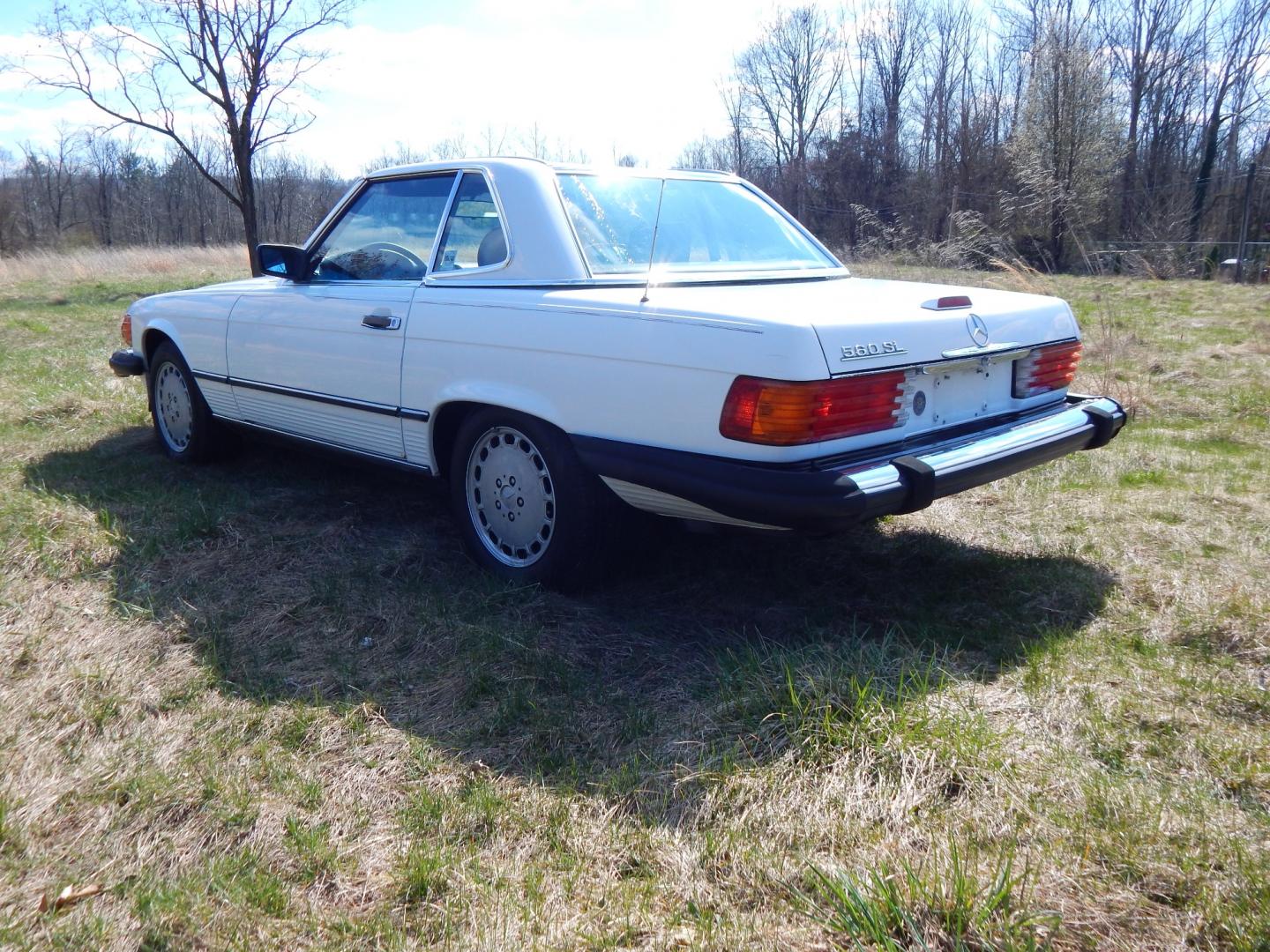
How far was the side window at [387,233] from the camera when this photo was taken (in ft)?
13.9

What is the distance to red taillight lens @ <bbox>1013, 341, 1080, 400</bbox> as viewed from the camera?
374cm

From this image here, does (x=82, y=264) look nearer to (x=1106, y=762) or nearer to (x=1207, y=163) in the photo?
(x=1106, y=762)

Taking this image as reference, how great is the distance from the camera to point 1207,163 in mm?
29844

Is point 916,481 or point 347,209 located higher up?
point 347,209

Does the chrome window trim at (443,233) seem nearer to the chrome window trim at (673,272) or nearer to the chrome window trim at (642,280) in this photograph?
the chrome window trim at (642,280)

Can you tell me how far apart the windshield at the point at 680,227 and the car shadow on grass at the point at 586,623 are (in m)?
1.08

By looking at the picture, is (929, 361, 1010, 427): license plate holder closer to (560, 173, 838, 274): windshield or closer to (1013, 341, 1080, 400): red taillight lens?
(1013, 341, 1080, 400): red taillight lens

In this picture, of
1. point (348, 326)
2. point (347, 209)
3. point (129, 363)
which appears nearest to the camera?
point (348, 326)

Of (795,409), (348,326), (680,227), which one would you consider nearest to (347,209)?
(348,326)

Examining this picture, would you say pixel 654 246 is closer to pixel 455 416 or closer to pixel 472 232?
pixel 472 232

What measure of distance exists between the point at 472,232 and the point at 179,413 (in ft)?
8.76

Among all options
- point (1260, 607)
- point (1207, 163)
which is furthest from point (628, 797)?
point (1207, 163)

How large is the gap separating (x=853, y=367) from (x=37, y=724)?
2.63 m

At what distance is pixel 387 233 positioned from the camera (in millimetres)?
4469
